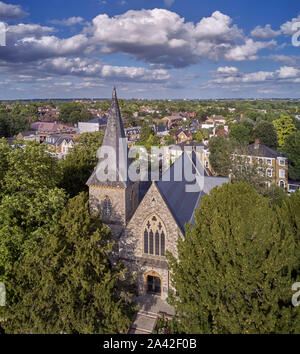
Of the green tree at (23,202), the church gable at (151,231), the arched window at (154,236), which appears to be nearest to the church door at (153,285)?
the church gable at (151,231)

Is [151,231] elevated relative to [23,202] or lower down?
lower down

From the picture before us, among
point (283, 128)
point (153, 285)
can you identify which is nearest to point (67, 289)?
point (153, 285)

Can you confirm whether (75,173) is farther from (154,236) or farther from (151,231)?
(154,236)

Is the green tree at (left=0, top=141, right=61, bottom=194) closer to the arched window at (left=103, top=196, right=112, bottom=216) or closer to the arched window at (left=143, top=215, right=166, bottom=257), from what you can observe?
the arched window at (left=103, top=196, right=112, bottom=216)

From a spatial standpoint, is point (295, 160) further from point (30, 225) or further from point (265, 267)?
point (30, 225)
